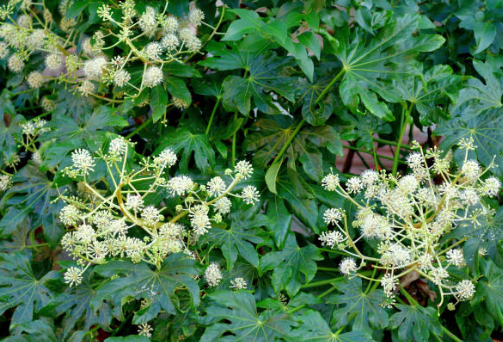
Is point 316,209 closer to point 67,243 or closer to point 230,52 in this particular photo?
point 230,52

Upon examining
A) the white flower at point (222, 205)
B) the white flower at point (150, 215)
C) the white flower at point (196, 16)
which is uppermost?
the white flower at point (196, 16)

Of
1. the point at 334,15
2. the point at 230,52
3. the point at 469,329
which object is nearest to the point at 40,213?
the point at 230,52

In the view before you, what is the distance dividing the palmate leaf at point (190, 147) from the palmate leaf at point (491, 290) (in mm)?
844

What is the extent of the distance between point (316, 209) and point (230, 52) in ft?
1.86

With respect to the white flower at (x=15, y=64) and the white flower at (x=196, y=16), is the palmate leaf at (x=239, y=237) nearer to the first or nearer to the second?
the white flower at (x=196, y=16)

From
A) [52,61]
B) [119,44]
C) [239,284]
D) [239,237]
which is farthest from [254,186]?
[52,61]

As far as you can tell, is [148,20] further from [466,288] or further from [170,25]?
[466,288]

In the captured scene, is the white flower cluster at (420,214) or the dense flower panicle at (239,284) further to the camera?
the dense flower panicle at (239,284)

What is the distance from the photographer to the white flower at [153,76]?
4.91 ft

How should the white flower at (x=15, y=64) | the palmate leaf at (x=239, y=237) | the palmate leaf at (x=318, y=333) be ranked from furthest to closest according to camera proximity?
the white flower at (x=15, y=64), the palmate leaf at (x=239, y=237), the palmate leaf at (x=318, y=333)

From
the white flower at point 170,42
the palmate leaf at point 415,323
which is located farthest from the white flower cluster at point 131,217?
the palmate leaf at point 415,323

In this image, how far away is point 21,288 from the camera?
154 cm

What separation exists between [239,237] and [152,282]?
280 millimetres

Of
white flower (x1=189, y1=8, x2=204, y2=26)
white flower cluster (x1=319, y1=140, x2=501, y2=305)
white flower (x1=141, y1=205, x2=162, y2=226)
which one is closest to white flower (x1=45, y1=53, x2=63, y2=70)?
white flower (x1=189, y1=8, x2=204, y2=26)
